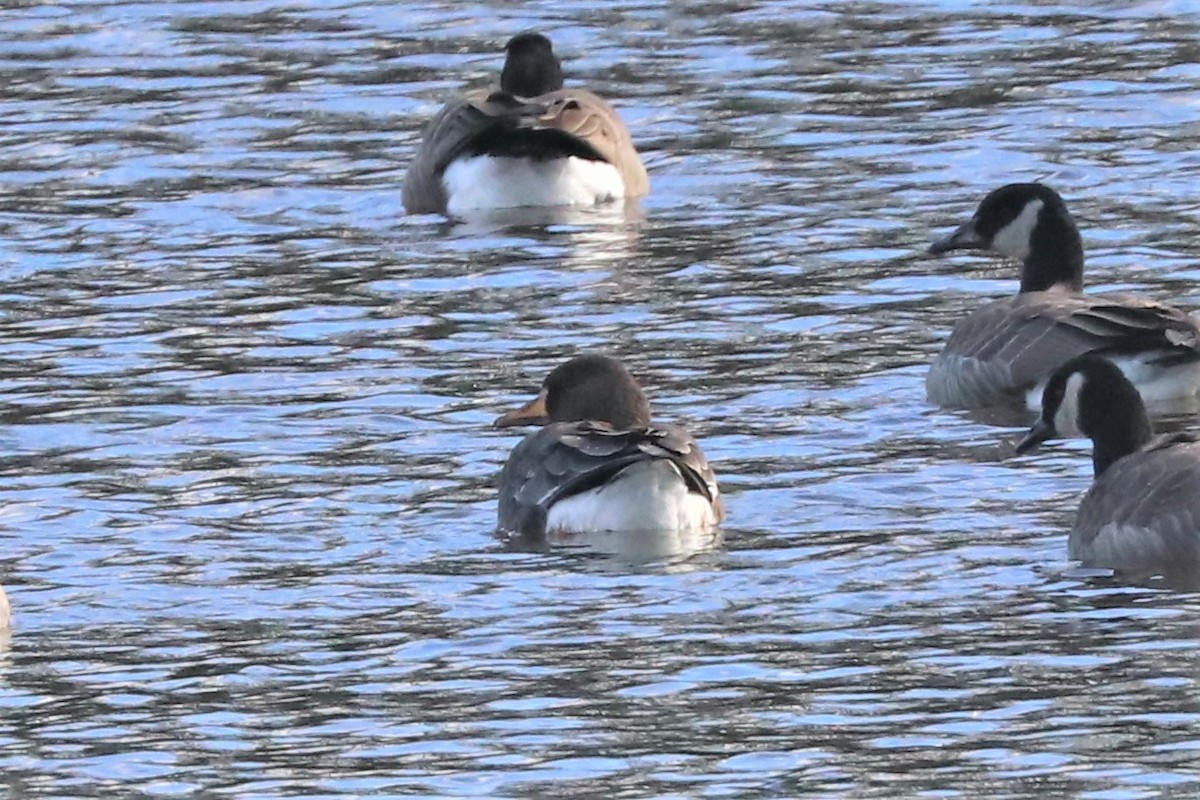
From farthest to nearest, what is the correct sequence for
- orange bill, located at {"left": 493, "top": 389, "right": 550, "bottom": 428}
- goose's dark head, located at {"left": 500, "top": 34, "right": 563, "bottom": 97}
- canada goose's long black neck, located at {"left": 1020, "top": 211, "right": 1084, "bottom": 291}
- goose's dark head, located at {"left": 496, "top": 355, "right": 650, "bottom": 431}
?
goose's dark head, located at {"left": 500, "top": 34, "right": 563, "bottom": 97} < canada goose's long black neck, located at {"left": 1020, "top": 211, "right": 1084, "bottom": 291} < orange bill, located at {"left": 493, "top": 389, "right": 550, "bottom": 428} < goose's dark head, located at {"left": 496, "top": 355, "right": 650, "bottom": 431}

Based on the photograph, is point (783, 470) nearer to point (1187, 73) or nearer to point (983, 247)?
point (983, 247)

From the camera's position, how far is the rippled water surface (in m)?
10.4

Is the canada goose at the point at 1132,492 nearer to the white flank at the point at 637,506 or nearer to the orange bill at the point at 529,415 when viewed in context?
the white flank at the point at 637,506

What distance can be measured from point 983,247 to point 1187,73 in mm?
6102

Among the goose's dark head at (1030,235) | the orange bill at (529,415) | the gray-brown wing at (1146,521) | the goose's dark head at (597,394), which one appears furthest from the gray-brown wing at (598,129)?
the gray-brown wing at (1146,521)

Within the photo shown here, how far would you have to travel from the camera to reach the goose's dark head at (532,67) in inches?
845

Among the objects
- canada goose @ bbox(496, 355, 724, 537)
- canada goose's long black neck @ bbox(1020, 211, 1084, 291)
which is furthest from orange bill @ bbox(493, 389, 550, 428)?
canada goose's long black neck @ bbox(1020, 211, 1084, 291)

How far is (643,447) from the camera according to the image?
42.8ft

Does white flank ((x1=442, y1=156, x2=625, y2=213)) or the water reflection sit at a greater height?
white flank ((x1=442, y1=156, x2=625, y2=213))

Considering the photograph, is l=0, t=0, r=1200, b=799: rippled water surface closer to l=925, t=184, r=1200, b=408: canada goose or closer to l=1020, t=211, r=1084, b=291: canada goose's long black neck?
l=925, t=184, r=1200, b=408: canada goose

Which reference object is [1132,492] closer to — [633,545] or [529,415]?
[633,545]

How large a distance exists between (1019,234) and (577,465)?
4677 mm

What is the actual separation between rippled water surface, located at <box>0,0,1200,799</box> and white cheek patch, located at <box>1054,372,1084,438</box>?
260 mm

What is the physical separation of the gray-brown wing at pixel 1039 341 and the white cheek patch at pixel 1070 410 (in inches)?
57.5
